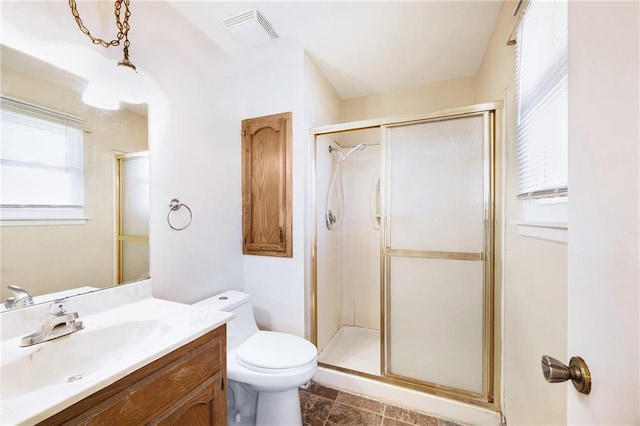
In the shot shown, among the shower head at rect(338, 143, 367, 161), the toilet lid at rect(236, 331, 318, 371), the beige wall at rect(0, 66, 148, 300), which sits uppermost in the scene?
the shower head at rect(338, 143, 367, 161)

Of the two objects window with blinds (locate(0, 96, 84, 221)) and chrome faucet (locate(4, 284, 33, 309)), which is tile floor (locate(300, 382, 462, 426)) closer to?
chrome faucet (locate(4, 284, 33, 309))

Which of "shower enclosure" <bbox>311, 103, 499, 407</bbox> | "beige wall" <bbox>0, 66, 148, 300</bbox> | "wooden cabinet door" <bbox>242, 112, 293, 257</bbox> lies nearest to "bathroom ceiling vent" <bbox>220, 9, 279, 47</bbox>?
"wooden cabinet door" <bbox>242, 112, 293, 257</bbox>

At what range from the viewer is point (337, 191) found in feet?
8.14

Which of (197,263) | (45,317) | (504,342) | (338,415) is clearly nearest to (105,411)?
(45,317)

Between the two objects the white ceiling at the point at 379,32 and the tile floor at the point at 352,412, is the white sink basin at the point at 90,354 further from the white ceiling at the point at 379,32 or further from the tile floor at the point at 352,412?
the white ceiling at the point at 379,32

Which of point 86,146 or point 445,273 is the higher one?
point 86,146

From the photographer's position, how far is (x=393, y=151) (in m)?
1.74

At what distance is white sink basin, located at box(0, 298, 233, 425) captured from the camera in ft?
1.89

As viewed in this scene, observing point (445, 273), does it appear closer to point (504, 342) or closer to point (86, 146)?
point (504, 342)

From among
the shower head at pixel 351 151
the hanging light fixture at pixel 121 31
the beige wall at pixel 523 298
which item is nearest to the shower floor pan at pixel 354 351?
the beige wall at pixel 523 298

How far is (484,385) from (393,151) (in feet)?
5.18

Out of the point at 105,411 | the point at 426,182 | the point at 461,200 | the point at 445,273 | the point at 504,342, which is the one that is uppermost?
the point at 426,182

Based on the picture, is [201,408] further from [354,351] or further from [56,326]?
[354,351]

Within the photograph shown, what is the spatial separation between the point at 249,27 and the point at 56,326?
70.9 inches
